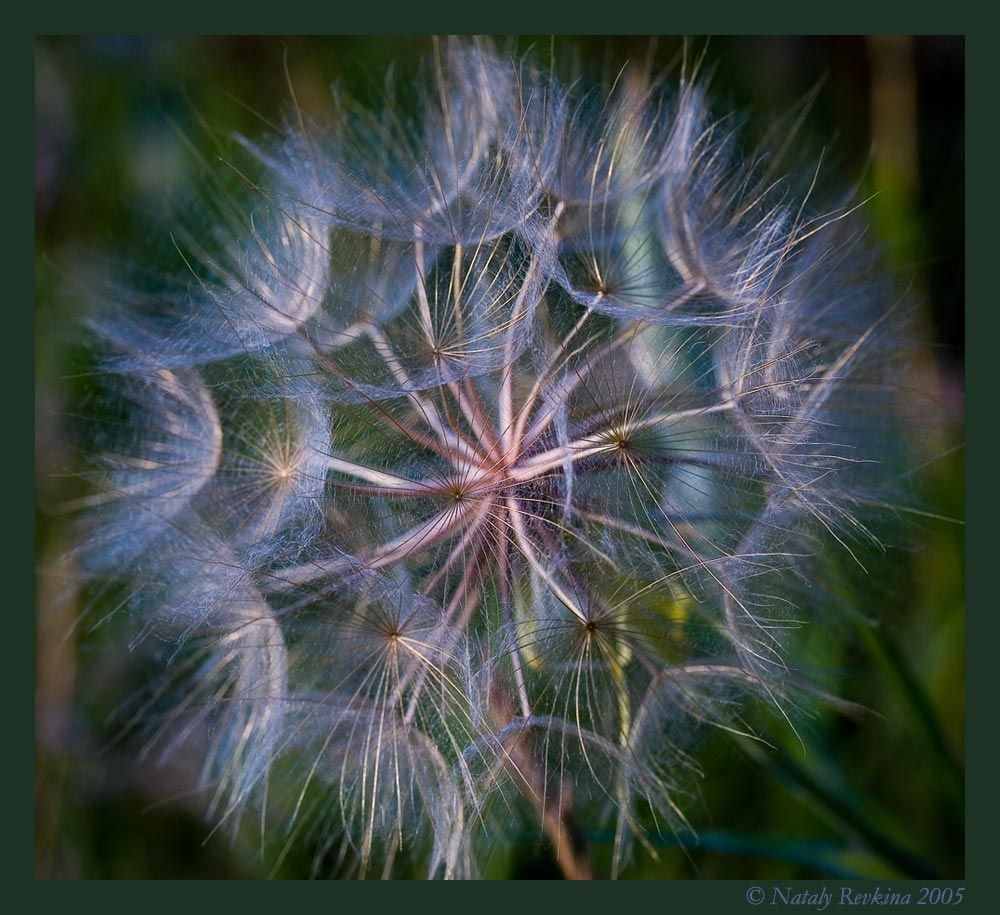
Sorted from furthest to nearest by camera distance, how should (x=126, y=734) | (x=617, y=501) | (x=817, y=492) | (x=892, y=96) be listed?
1. (x=892, y=96)
2. (x=126, y=734)
3. (x=817, y=492)
4. (x=617, y=501)

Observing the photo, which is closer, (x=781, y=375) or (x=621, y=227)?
(x=781, y=375)

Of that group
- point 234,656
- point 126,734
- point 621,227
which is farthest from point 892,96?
point 126,734

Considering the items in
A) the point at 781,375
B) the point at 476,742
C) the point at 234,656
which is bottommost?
the point at 476,742

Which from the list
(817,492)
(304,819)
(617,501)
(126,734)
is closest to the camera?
(617,501)

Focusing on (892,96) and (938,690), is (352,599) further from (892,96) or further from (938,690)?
(892,96)

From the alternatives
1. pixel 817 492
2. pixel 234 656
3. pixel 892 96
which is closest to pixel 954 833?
pixel 817 492

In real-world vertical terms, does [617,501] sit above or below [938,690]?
above
